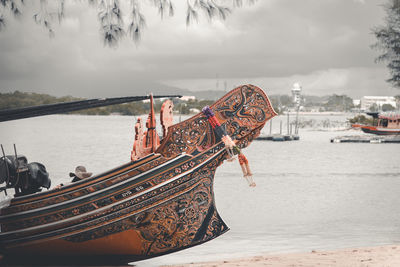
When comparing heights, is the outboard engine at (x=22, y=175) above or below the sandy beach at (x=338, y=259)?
above

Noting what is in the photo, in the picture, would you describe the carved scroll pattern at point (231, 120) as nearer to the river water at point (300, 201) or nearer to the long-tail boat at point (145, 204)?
the long-tail boat at point (145, 204)

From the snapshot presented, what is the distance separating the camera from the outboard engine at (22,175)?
7.47m

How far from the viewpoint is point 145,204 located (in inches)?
289

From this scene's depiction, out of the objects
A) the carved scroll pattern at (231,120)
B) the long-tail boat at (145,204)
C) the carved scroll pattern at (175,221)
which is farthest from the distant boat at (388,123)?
the carved scroll pattern at (175,221)

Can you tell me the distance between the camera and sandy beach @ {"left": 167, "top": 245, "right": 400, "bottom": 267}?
7676 mm

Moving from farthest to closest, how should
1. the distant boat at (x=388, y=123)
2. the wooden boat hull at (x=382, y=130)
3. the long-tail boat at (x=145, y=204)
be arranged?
the wooden boat hull at (x=382, y=130) < the distant boat at (x=388, y=123) < the long-tail boat at (x=145, y=204)

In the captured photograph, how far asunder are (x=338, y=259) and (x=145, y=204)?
3180 millimetres

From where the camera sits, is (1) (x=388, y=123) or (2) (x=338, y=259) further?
(1) (x=388, y=123)

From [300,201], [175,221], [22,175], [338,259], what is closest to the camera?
[175,221]

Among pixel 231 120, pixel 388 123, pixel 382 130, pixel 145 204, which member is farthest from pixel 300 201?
pixel 382 130

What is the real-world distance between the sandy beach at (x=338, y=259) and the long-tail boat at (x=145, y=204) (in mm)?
1020

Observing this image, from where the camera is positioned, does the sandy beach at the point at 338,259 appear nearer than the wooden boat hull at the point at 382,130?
Yes

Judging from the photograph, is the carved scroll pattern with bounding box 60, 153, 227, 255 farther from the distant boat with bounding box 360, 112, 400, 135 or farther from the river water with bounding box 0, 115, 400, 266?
the distant boat with bounding box 360, 112, 400, 135

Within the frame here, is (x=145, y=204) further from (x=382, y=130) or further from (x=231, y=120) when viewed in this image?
(x=382, y=130)
